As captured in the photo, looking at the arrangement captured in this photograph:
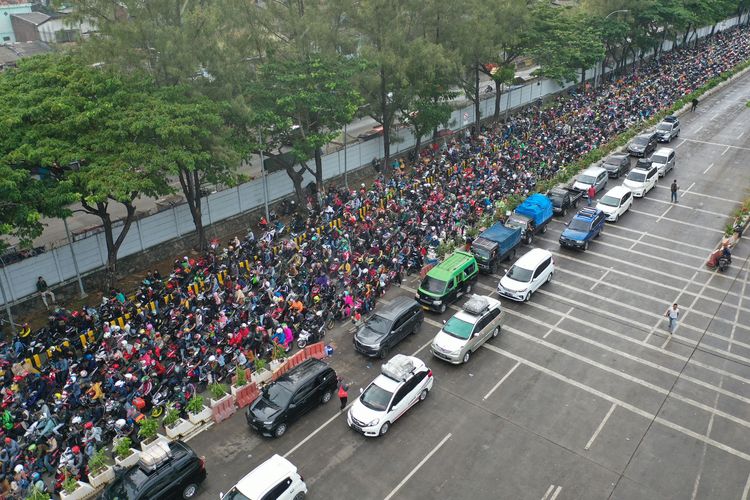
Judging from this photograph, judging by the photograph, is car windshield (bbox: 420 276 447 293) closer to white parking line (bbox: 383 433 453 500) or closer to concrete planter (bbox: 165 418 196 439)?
white parking line (bbox: 383 433 453 500)

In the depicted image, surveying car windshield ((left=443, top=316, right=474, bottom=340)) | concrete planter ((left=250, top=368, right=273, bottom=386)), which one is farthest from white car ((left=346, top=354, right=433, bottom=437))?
concrete planter ((left=250, top=368, right=273, bottom=386))

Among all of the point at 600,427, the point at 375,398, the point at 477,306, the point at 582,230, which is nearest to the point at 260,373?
the point at 375,398

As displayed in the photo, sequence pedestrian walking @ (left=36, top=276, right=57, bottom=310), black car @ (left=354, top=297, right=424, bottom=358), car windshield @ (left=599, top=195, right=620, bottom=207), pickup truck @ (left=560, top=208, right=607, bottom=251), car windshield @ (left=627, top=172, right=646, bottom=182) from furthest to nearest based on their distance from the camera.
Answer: car windshield @ (left=627, top=172, right=646, bottom=182)
car windshield @ (left=599, top=195, right=620, bottom=207)
pickup truck @ (left=560, top=208, right=607, bottom=251)
pedestrian walking @ (left=36, top=276, right=57, bottom=310)
black car @ (left=354, top=297, right=424, bottom=358)

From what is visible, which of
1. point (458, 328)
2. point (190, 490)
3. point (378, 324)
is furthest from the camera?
point (378, 324)

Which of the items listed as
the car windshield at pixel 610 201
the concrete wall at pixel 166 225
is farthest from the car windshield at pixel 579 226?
the concrete wall at pixel 166 225

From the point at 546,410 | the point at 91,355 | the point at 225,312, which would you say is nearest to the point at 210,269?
the point at 225,312

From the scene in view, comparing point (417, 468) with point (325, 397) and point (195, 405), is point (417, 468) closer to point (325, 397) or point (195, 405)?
point (325, 397)

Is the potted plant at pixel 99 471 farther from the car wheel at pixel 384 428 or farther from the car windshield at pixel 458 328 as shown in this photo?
the car windshield at pixel 458 328
